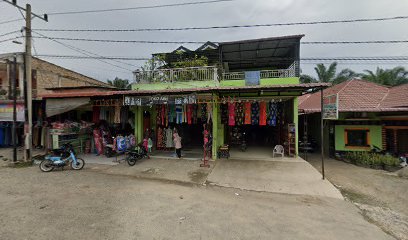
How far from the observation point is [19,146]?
1366 centimetres

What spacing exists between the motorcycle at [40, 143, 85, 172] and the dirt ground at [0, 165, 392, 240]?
1.39 metres

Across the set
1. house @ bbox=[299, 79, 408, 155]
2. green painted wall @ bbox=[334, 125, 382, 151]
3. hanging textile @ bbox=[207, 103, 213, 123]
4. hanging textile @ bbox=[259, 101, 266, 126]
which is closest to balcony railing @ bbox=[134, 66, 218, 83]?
hanging textile @ bbox=[207, 103, 213, 123]

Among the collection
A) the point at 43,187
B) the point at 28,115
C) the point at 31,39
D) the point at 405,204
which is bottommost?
the point at 405,204

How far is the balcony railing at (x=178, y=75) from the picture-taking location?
498 inches

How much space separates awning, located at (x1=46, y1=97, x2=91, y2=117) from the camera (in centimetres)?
1056

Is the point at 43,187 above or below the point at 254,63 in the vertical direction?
below

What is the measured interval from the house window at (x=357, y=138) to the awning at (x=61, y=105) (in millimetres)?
15318

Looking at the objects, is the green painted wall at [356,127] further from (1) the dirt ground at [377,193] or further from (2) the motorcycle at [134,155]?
(2) the motorcycle at [134,155]

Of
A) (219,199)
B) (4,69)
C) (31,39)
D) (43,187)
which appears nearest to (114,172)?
(43,187)

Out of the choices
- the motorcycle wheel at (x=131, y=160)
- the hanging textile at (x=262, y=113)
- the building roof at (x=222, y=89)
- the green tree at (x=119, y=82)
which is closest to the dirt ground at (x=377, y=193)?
the hanging textile at (x=262, y=113)

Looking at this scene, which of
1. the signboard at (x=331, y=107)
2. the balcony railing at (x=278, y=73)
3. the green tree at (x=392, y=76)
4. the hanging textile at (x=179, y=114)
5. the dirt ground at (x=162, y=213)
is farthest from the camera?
the green tree at (x=392, y=76)

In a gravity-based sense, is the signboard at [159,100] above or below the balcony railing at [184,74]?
below

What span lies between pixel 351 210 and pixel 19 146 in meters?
18.5

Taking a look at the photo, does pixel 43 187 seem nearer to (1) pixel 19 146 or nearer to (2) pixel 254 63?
(1) pixel 19 146
